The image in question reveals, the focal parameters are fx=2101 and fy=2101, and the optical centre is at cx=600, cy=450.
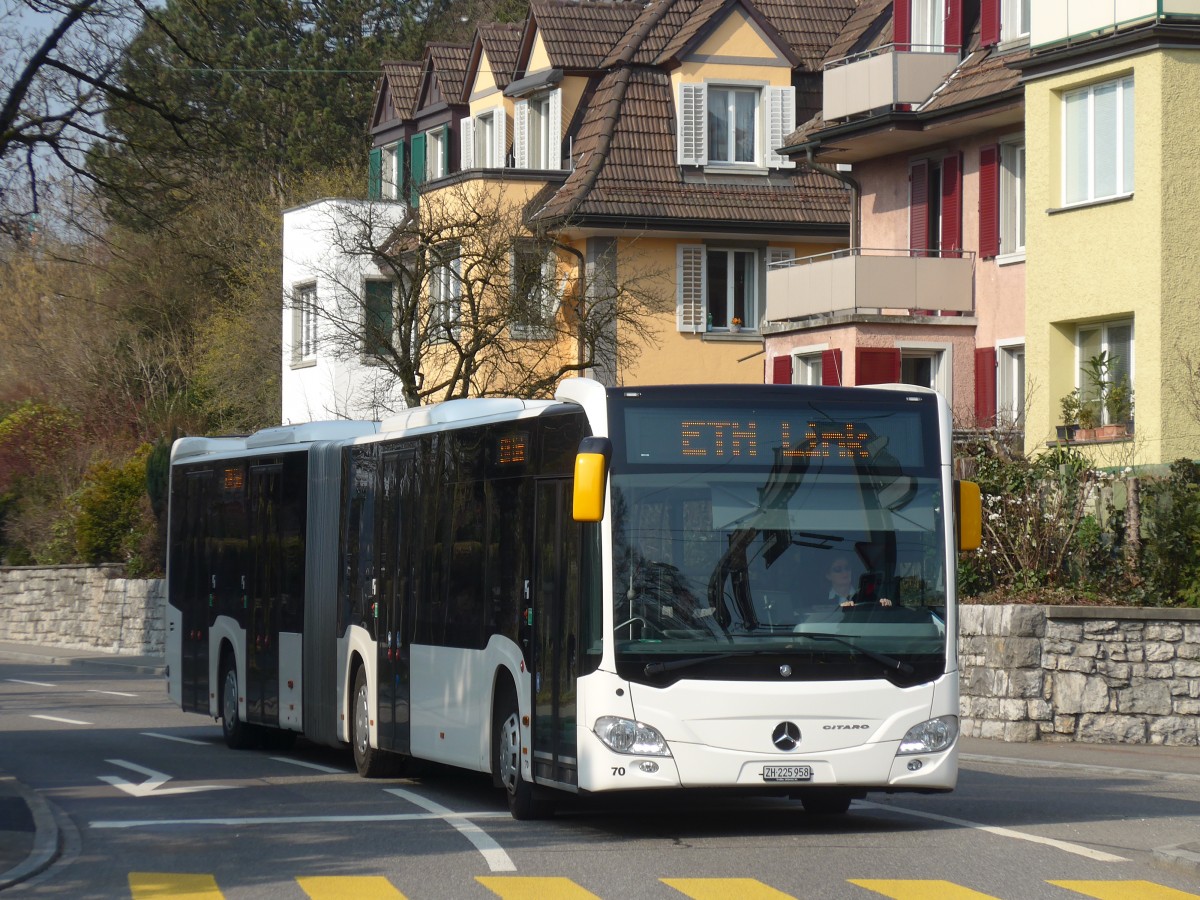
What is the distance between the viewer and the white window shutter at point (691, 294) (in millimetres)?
44219

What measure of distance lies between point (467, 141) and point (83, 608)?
14592 millimetres

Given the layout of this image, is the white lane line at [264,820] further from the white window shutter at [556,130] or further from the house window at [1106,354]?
the white window shutter at [556,130]

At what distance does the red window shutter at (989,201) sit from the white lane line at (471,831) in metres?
20.1

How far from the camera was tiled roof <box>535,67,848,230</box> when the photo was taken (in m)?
42.7

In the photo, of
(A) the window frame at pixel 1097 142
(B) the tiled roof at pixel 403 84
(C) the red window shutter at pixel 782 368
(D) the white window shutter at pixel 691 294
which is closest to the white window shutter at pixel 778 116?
(D) the white window shutter at pixel 691 294

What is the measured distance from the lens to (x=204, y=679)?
2308 cm

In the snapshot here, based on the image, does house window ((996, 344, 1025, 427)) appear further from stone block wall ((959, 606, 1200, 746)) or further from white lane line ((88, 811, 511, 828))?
white lane line ((88, 811, 511, 828))

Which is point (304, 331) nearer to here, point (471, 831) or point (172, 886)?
point (471, 831)

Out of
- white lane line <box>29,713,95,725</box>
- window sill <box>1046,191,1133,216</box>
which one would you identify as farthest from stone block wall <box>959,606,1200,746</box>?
white lane line <box>29,713,95,725</box>

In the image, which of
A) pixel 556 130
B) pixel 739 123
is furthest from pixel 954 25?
pixel 556 130

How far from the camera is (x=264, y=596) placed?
69.5 feet

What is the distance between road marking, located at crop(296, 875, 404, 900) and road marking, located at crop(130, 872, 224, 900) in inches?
19.3

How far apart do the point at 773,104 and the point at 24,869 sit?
3507 centimetres

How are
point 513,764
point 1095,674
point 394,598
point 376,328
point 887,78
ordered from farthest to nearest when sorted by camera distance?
point 376,328 < point 887,78 < point 1095,674 < point 394,598 < point 513,764
